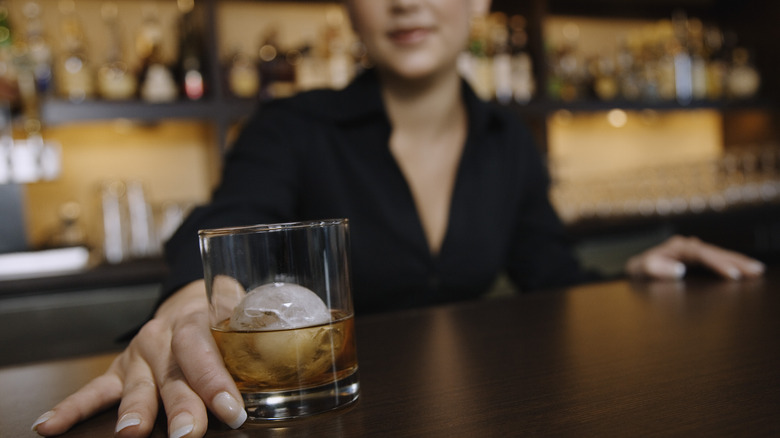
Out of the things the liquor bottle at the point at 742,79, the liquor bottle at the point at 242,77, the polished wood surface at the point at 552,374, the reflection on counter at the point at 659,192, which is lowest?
the reflection on counter at the point at 659,192

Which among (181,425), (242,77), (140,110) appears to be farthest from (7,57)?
(181,425)

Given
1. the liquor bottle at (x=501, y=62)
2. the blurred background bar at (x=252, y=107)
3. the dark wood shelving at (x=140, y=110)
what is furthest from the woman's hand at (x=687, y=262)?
the liquor bottle at (x=501, y=62)

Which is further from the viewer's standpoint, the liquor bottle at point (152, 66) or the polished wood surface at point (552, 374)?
the liquor bottle at point (152, 66)

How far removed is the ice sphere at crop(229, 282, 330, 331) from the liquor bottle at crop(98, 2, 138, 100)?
184 cm

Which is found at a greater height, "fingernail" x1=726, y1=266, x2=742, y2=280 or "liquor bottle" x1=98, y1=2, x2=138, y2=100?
"liquor bottle" x1=98, y1=2, x2=138, y2=100

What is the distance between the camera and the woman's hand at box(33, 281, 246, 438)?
0.36 m

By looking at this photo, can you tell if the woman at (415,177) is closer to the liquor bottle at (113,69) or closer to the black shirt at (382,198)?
the black shirt at (382,198)

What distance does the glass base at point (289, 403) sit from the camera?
37cm

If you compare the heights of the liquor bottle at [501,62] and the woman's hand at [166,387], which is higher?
the liquor bottle at [501,62]

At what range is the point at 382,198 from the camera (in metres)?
1.13

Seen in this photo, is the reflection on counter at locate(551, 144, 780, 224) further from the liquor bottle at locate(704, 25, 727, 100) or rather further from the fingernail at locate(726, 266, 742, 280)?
the fingernail at locate(726, 266, 742, 280)

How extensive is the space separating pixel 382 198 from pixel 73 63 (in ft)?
4.41

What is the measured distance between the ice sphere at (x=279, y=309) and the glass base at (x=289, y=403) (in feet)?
0.12

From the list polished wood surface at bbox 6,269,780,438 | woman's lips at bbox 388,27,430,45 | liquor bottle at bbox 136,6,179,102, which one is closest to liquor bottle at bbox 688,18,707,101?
liquor bottle at bbox 136,6,179,102
